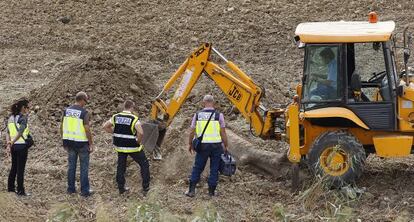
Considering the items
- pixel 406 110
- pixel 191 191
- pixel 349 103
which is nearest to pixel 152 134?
pixel 191 191

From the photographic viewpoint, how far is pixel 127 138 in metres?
11.5

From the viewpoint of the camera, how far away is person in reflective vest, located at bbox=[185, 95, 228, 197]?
11.4 metres

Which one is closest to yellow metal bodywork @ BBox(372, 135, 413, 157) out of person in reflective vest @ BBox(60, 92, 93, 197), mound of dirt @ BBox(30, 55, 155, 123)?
person in reflective vest @ BBox(60, 92, 93, 197)

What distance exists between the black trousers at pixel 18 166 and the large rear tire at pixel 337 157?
3.85m

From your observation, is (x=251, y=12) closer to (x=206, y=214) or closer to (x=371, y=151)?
(x=371, y=151)

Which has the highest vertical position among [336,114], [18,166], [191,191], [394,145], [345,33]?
[345,33]

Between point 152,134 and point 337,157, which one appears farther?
point 152,134

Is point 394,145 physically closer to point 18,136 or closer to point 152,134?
point 152,134

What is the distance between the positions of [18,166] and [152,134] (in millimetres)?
2060

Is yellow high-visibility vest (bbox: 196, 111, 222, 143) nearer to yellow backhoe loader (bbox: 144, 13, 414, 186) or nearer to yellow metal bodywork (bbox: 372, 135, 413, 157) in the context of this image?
yellow backhoe loader (bbox: 144, 13, 414, 186)

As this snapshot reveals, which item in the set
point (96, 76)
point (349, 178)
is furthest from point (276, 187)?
point (96, 76)

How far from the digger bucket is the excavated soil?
0.96 feet

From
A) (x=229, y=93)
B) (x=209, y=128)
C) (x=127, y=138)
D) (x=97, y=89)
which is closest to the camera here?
(x=209, y=128)

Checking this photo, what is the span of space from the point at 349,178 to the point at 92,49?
13993 millimetres
